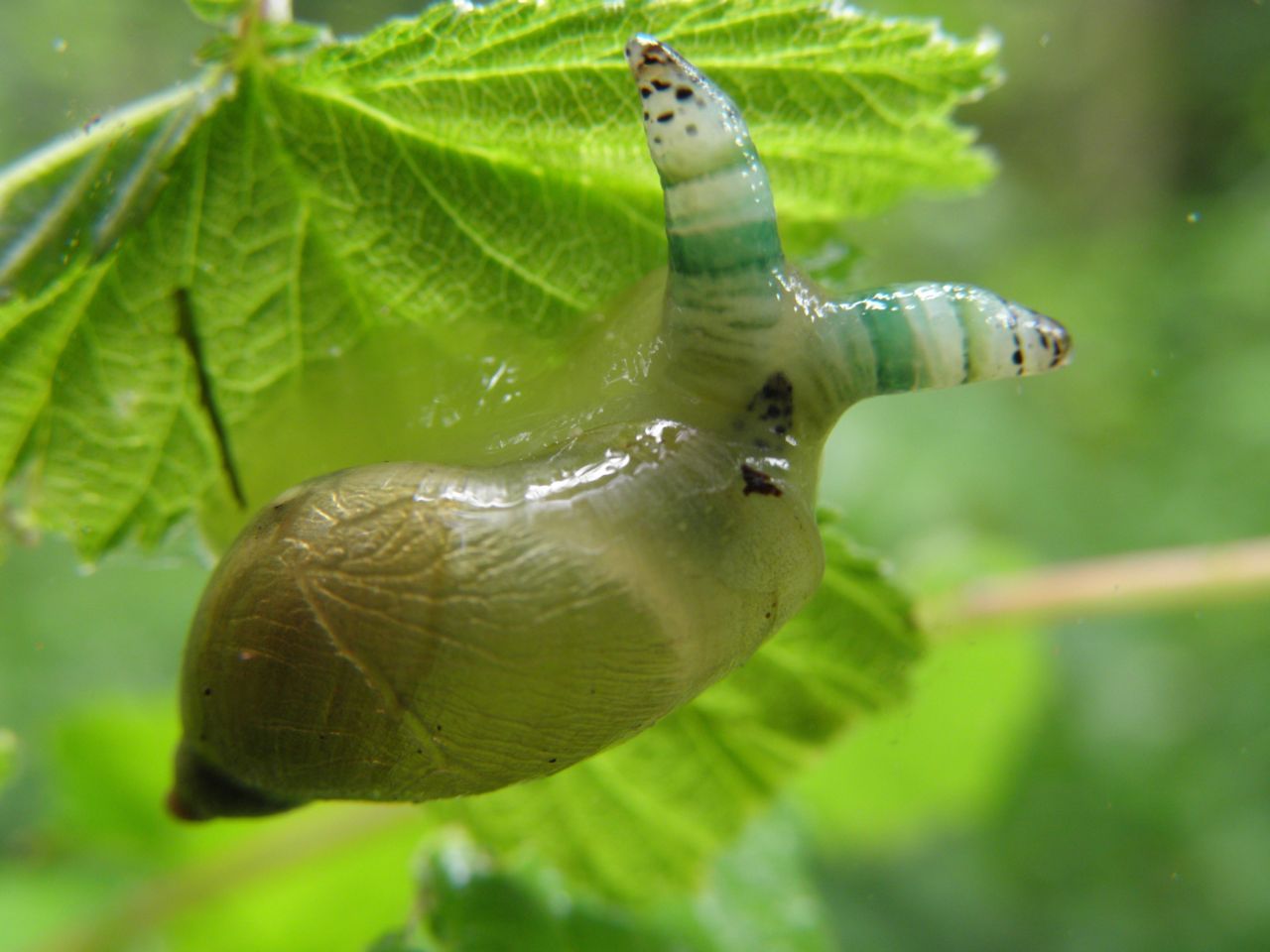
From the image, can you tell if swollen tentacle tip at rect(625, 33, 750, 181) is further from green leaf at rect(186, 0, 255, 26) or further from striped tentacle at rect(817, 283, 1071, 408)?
green leaf at rect(186, 0, 255, 26)

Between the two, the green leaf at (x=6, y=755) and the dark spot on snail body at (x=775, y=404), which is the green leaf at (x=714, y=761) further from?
the green leaf at (x=6, y=755)

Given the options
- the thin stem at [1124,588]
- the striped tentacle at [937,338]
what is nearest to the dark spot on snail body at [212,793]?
the striped tentacle at [937,338]

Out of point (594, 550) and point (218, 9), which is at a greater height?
point (218, 9)

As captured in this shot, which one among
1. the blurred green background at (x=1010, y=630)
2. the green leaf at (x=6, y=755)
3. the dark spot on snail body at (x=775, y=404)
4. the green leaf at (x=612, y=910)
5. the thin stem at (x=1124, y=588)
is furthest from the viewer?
the blurred green background at (x=1010, y=630)

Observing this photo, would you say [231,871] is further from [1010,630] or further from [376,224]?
[1010,630]

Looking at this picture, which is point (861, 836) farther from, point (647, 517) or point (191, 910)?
point (647, 517)

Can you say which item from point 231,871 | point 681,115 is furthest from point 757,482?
point 231,871
